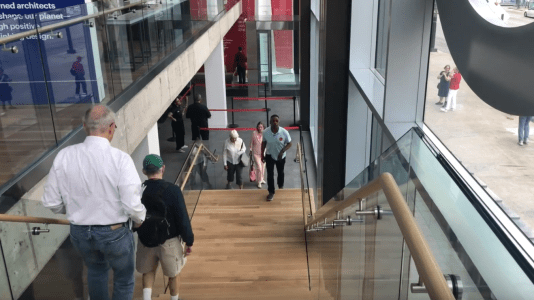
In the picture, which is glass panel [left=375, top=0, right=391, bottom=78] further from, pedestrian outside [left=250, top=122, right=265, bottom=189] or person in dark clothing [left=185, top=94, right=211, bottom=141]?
person in dark clothing [left=185, top=94, right=211, bottom=141]

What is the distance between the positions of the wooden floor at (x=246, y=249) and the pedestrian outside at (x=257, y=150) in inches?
51.4

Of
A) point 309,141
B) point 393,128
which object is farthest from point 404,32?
point 309,141

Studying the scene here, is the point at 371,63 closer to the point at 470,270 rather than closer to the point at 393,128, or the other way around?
the point at 393,128

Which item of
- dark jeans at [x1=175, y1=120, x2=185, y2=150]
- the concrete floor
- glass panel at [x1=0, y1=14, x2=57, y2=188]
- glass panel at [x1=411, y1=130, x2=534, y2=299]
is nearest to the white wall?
the concrete floor

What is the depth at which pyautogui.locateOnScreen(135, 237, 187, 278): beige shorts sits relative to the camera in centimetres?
453

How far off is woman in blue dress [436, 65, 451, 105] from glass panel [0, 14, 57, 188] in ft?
11.3

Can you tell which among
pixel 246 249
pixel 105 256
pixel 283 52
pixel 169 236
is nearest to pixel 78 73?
pixel 169 236

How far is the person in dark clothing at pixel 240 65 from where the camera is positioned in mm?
22769

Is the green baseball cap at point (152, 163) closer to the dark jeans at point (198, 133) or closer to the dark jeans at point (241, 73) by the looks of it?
the dark jeans at point (198, 133)

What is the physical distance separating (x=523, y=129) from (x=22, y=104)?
3.67 m

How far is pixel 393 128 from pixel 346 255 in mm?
1804

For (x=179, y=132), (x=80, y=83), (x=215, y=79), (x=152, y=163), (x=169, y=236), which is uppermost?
(x=80, y=83)

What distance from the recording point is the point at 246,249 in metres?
7.44

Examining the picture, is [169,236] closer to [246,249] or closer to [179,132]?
[246,249]
